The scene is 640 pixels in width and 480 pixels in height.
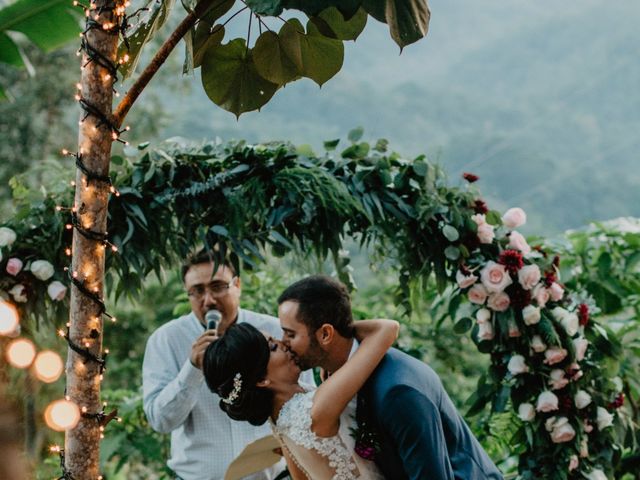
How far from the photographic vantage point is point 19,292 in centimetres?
351

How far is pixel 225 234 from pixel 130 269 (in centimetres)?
58

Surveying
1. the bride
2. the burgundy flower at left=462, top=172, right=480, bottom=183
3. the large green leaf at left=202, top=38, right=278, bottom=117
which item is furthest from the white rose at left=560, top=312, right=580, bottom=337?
the large green leaf at left=202, top=38, right=278, bottom=117

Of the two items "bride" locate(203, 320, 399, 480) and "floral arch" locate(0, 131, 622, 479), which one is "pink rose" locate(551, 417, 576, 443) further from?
"bride" locate(203, 320, 399, 480)

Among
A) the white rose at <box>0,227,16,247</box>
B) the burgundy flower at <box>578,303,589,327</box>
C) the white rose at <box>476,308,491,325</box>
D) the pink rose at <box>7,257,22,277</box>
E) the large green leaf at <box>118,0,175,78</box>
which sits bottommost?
the burgundy flower at <box>578,303,589,327</box>

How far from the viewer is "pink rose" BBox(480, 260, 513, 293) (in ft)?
12.1

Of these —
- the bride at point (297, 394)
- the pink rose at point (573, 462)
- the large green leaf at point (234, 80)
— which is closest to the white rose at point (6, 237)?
the bride at point (297, 394)

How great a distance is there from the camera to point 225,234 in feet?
11.1

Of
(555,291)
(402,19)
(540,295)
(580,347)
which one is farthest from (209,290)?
(402,19)

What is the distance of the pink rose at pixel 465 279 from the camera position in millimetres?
3740

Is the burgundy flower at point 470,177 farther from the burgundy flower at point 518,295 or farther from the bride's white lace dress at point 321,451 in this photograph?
the bride's white lace dress at point 321,451

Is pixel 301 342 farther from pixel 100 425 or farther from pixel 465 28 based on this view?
pixel 465 28

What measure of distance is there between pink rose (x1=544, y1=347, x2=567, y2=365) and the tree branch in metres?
2.53

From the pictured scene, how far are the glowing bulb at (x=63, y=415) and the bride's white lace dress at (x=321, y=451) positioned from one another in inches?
32.8

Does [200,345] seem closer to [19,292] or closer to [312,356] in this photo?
[312,356]
